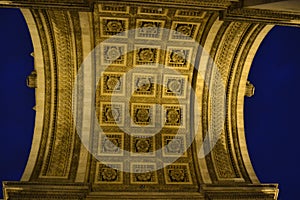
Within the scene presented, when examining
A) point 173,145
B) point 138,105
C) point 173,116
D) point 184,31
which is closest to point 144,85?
point 138,105

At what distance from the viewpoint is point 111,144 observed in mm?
15992

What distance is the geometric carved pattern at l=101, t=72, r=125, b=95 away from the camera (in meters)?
16.1

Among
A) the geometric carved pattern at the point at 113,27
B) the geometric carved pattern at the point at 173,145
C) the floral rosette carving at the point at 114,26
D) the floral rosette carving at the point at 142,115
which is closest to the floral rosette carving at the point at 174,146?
the geometric carved pattern at the point at 173,145

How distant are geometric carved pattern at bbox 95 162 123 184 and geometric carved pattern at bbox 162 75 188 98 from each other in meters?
2.79

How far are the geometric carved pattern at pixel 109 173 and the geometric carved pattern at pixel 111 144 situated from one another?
0.44 meters

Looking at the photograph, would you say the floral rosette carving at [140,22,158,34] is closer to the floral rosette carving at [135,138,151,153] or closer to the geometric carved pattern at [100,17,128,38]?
the geometric carved pattern at [100,17,128,38]

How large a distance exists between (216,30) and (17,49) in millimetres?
16535

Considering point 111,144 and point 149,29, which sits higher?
point 149,29

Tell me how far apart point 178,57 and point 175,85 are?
91cm

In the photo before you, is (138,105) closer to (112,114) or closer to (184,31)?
(112,114)

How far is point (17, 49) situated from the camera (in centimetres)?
2878

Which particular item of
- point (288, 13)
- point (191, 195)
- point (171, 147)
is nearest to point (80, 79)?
point (171, 147)

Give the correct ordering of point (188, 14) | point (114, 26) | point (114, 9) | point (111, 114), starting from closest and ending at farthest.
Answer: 1. point (114, 9)
2. point (188, 14)
3. point (114, 26)
4. point (111, 114)

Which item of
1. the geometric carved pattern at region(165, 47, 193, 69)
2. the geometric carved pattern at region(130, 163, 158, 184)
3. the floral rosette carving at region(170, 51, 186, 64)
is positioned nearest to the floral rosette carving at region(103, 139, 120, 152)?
the geometric carved pattern at region(130, 163, 158, 184)
